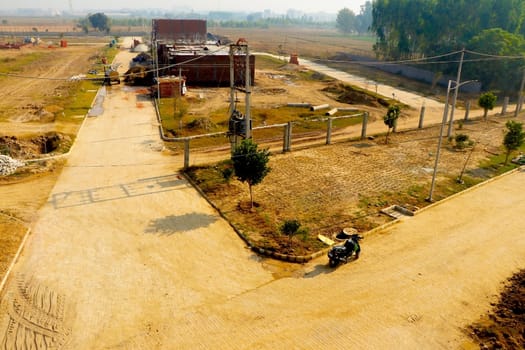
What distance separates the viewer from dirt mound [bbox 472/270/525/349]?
43.9ft

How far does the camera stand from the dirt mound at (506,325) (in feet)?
43.9

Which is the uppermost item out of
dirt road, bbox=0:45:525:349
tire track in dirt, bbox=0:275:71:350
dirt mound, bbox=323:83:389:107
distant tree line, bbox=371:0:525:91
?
distant tree line, bbox=371:0:525:91

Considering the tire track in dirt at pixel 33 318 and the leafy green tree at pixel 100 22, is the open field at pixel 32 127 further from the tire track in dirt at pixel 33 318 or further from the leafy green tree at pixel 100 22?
the leafy green tree at pixel 100 22

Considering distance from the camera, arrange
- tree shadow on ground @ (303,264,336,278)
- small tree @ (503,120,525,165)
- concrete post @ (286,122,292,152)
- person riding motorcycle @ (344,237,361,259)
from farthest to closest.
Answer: concrete post @ (286,122,292,152) → small tree @ (503,120,525,165) → person riding motorcycle @ (344,237,361,259) → tree shadow on ground @ (303,264,336,278)

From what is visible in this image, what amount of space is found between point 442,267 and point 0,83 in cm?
5655

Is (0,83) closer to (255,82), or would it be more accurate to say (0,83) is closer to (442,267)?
(255,82)

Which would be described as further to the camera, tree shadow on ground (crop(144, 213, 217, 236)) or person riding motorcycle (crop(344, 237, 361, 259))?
tree shadow on ground (crop(144, 213, 217, 236))

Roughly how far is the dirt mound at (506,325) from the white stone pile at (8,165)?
26062mm

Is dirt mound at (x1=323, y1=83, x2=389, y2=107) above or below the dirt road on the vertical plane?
above

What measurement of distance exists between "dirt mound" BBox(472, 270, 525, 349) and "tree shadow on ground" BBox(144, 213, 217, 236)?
497 inches

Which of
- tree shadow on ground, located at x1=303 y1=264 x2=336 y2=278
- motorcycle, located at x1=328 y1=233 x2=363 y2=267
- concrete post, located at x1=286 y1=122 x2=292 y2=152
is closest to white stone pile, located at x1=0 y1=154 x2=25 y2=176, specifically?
→ concrete post, located at x1=286 y1=122 x2=292 y2=152

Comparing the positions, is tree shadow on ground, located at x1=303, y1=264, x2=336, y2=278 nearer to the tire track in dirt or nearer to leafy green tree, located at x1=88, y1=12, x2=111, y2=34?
the tire track in dirt

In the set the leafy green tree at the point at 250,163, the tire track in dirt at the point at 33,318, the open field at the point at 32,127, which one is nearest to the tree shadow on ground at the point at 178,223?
the leafy green tree at the point at 250,163

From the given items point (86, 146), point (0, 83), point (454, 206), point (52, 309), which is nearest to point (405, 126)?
point (454, 206)
